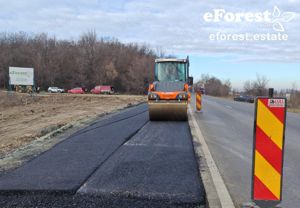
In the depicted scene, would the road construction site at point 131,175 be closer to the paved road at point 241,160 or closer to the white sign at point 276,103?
the paved road at point 241,160

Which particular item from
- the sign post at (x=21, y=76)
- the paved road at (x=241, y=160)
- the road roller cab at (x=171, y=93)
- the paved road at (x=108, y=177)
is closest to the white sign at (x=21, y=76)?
the sign post at (x=21, y=76)

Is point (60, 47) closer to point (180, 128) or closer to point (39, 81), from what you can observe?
point (39, 81)

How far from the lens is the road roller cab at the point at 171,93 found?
47.9 feet

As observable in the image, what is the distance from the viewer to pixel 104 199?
4.95 m

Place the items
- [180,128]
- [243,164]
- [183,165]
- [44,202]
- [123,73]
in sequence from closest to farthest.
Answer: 1. [44,202]
2. [183,165]
3. [243,164]
4. [180,128]
5. [123,73]

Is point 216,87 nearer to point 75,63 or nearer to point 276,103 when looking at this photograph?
point 75,63

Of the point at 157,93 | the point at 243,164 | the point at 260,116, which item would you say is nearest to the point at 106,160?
the point at 243,164

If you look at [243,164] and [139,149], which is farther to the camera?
[139,149]

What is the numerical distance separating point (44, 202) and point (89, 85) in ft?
271

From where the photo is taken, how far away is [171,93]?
14641 millimetres

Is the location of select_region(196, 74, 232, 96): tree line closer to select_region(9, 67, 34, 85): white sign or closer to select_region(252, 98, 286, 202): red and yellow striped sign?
select_region(9, 67, 34, 85): white sign

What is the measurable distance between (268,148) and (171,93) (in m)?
10.4

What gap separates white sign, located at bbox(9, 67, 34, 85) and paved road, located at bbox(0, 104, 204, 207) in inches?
1805

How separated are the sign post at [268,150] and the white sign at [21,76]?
169 ft
